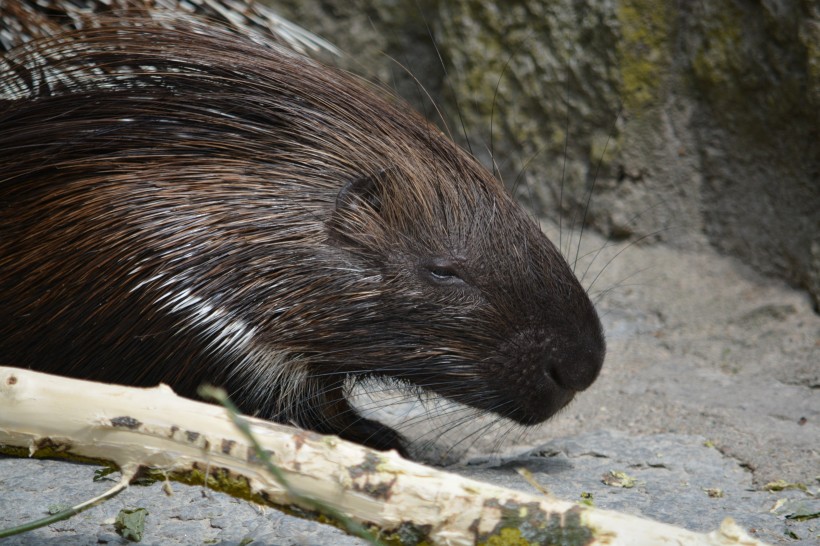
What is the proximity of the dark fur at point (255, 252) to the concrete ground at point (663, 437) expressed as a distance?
0.27 m

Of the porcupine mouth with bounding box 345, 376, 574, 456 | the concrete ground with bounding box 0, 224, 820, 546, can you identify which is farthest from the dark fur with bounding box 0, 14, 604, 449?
the concrete ground with bounding box 0, 224, 820, 546

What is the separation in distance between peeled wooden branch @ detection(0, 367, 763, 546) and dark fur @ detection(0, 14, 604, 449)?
1.61 feet

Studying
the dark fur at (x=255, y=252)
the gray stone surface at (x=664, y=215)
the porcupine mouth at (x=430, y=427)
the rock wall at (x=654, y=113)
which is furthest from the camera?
the rock wall at (x=654, y=113)

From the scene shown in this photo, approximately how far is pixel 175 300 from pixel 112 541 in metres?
0.52

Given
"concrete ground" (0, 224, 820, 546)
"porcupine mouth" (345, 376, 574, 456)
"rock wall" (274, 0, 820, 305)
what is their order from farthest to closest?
1. "rock wall" (274, 0, 820, 305)
2. "porcupine mouth" (345, 376, 574, 456)
3. "concrete ground" (0, 224, 820, 546)

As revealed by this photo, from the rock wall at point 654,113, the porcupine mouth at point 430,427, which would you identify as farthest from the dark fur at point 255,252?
the rock wall at point 654,113

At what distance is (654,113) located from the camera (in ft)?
13.2

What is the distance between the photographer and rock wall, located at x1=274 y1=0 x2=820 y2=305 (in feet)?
11.9

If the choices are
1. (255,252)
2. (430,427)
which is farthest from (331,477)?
(430,427)

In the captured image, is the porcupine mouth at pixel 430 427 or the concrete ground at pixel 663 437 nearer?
the concrete ground at pixel 663 437

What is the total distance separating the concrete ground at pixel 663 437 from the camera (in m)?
1.93

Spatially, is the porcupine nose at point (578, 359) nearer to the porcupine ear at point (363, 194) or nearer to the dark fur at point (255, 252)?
the dark fur at point (255, 252)

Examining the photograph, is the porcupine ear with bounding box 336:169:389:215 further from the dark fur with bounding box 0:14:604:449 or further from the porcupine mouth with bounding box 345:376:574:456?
the porcupine mouth with bounding box 345:376:574:456

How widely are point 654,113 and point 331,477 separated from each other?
2.98 meters
